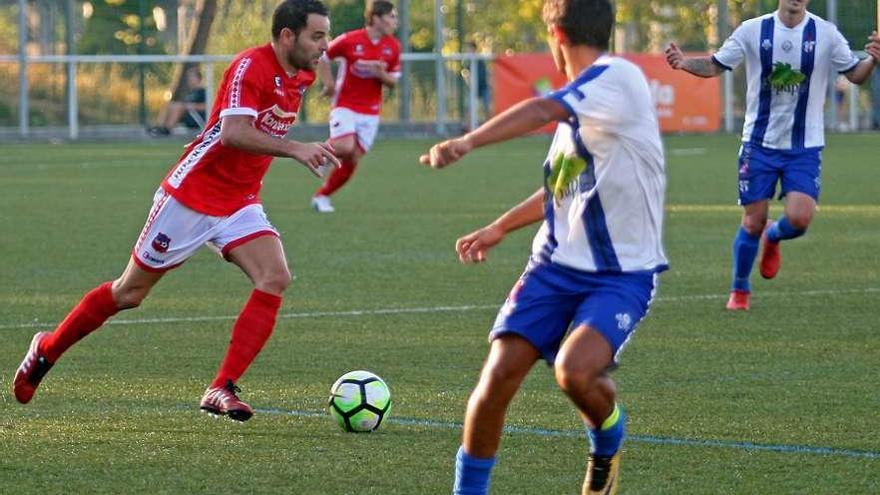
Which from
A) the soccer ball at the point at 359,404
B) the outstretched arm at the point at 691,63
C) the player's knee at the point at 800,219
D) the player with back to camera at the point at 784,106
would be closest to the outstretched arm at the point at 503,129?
the soccer ball at the point at 359,404

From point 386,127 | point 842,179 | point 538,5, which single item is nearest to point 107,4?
point 386,127

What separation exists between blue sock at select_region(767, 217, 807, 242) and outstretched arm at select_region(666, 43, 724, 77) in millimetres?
990

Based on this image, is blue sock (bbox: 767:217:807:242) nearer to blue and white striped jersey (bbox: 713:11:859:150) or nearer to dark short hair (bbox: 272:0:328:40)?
blue and white striped jersey (bbox: 713:11:859:150)

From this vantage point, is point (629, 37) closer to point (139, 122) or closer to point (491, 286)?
point (139, 122)

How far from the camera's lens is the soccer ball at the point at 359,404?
20.6ft

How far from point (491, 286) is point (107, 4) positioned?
25.3m

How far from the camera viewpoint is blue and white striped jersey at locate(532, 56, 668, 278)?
190 inches

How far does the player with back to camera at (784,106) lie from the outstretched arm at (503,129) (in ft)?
16.7

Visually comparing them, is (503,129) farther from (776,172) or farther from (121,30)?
(121,30)

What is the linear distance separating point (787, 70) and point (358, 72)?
737cm

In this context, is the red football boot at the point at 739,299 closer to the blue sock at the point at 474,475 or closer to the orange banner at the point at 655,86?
the blue sock at the point at 474,475

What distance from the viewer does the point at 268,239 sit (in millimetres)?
6832

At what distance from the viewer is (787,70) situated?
9.72 m

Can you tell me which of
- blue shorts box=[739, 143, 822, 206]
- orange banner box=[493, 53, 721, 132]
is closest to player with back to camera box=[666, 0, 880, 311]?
blue shorts box=[739, 143, 822, 206]
